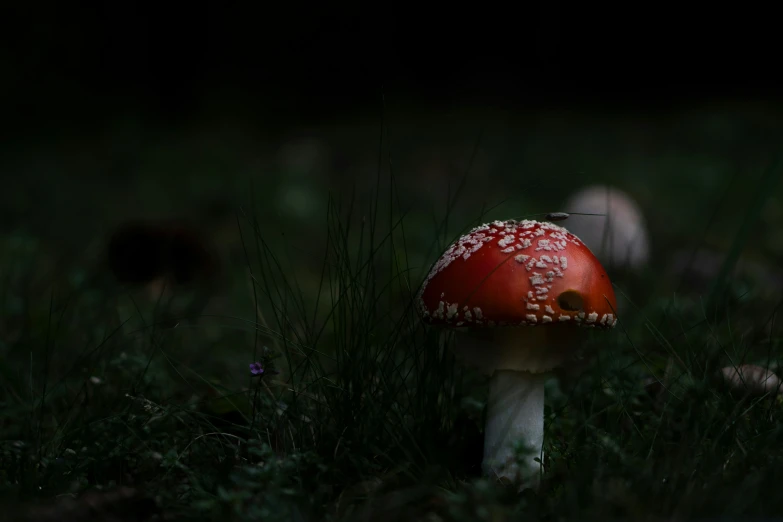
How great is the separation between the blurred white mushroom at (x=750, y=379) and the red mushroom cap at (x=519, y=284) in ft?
1.47

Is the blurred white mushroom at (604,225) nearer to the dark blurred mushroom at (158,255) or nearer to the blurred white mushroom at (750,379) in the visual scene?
the dark blurred mushroom at (158,255)

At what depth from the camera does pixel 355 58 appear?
47.2 ft

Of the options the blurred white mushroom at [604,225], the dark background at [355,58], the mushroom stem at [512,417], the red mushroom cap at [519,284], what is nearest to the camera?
the red mushroom cap at [519,284]

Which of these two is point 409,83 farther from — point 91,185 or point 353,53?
point 91,185

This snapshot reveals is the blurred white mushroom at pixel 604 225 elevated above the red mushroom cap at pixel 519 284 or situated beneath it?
situated beneath

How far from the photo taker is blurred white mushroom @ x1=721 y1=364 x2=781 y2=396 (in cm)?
228

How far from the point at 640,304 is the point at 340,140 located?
7270mm

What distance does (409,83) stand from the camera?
1407 cm

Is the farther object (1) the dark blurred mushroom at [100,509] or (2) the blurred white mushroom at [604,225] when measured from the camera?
(2) the blurred white mushroom at [604,225]

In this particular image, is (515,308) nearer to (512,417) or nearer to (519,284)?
(519,284)

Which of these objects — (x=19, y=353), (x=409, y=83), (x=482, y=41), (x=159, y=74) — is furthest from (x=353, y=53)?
(x=19, y=353)

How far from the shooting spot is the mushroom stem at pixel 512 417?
2.24 meters

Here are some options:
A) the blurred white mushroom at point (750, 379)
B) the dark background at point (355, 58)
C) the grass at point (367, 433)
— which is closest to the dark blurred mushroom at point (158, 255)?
the grass at point (367, 433)

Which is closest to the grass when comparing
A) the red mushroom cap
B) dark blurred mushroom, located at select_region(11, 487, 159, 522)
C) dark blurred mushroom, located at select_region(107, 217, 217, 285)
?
dark blurred mushroom, located at select_region(11, 487, 159, 522)
